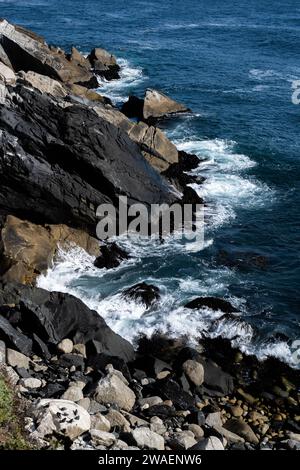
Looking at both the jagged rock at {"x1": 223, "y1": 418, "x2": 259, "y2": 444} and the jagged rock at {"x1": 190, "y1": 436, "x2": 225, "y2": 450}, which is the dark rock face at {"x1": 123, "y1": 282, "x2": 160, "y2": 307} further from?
the jagged rock at {"x1": 190, "y1": 436, "x2": 225, "y2": 450}

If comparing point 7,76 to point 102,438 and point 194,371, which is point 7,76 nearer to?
point 194,371

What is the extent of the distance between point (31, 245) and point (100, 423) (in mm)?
15643

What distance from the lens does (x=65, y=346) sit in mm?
24281

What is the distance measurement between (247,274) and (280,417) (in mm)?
11298

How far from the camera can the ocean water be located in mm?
29750

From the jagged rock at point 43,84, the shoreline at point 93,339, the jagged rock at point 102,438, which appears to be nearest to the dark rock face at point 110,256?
the shoreline at point 93,339

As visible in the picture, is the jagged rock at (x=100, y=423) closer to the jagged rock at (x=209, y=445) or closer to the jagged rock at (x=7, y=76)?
the jagged rock at (x=209, y=445)

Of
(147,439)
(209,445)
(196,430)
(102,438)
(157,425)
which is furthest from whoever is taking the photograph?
(196,430)

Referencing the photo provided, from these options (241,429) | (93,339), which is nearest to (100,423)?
(241,429)

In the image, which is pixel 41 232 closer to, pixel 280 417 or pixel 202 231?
pixel 202 231

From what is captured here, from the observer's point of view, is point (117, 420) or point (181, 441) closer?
point (181, 441)

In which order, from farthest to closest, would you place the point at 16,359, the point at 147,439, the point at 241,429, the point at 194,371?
the point at 194,371
the point at 16,359
the point at 241,429
the point at 147,439

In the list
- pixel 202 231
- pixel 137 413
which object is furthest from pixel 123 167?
pixel 137 413
